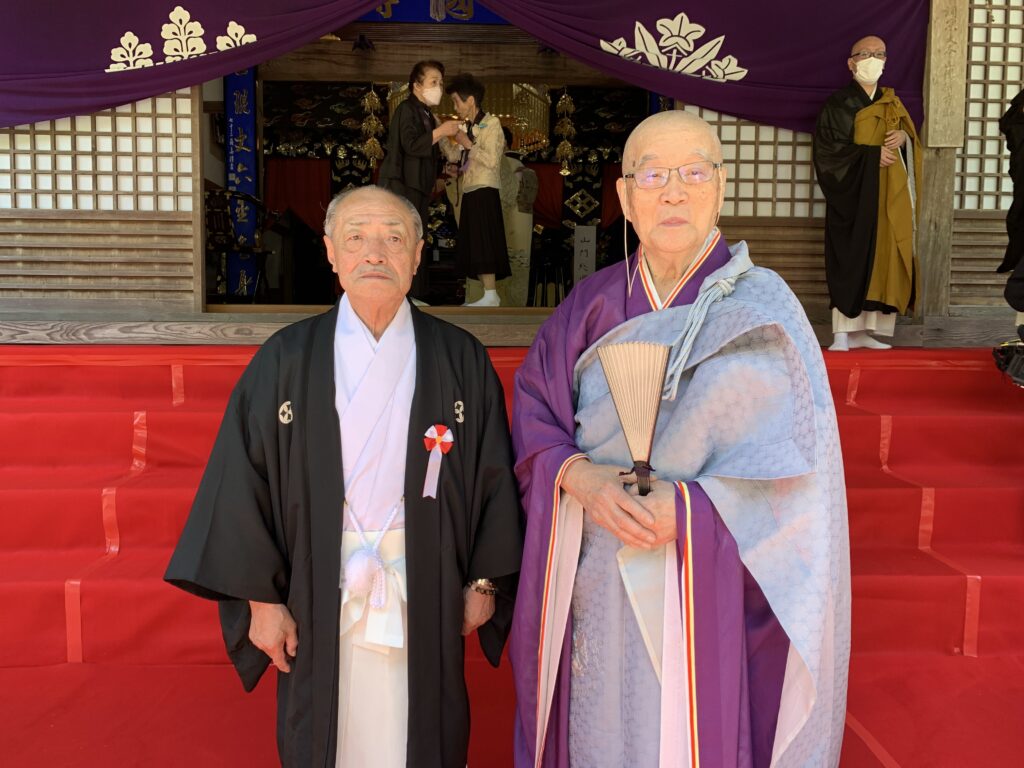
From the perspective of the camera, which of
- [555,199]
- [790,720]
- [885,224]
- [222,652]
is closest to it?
[790,720]

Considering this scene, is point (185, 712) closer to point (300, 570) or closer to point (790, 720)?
point (300, 570)

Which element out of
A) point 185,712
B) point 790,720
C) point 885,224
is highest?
point 885,224

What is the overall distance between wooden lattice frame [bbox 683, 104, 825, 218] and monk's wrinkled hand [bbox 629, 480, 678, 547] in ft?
12.9

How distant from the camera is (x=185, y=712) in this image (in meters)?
2.26

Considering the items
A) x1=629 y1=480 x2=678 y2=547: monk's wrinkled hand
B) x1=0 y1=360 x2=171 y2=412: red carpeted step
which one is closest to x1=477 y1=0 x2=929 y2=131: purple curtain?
x1=0 y1=360 x2=171 y2=412: red carpeted step

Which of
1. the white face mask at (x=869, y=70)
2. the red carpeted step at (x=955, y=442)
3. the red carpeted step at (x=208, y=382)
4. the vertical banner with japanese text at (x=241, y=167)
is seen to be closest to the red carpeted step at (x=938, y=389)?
the red carpeted step at (x=955, y=442)

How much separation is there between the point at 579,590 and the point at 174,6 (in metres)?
4.40

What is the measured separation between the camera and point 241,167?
8711 millimetres

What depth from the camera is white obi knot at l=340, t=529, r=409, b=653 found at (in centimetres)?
163

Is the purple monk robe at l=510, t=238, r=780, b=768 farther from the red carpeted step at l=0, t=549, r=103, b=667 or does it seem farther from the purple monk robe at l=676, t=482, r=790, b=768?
the red carpeted step at l=0, t=549, r=103, b=667

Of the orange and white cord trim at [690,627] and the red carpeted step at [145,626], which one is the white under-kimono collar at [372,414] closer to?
the orange and white cord trim at [690,627]

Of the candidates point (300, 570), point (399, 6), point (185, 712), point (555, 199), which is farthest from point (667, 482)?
point (555, 199)

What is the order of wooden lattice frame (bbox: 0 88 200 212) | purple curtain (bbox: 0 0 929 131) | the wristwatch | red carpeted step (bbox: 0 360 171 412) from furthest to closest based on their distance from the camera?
wooden lattice frame (bbox: 0 88 200 212), purple curtain (bbox: 0 0 929 131), red carpeted step (bbox: 0 360 171 412), the wristwatch

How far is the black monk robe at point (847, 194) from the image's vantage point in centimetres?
430
